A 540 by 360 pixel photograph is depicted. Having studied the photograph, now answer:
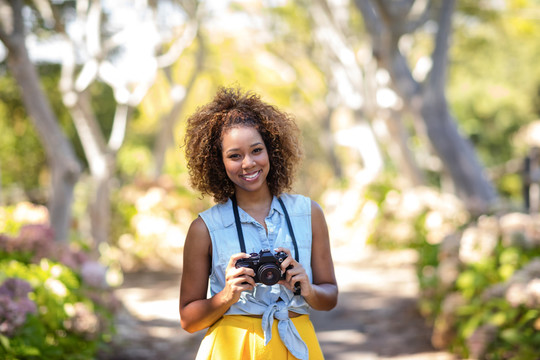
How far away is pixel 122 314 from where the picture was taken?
6.89m

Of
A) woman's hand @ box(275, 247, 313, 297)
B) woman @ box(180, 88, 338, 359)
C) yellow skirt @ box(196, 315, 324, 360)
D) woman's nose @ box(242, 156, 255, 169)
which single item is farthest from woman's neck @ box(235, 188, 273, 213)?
yellow skirt @ box(196, 315, 324, 360)

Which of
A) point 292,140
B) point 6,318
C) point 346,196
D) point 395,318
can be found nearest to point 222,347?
point 292,140

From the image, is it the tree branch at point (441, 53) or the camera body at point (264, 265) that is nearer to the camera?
the camera body at point (264, 265)

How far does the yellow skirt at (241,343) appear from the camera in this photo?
204 cm

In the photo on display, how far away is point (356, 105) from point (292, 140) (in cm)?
1023

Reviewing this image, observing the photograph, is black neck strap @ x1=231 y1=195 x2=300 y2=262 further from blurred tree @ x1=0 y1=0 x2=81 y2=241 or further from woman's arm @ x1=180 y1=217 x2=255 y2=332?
blurred tree @ x1=0 y1=0 x2=81 y2=241

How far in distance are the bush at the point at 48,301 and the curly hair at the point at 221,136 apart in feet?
5.44

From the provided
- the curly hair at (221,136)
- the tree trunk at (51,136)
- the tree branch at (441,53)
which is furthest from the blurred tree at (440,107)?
→ the curly hair at (221,136)

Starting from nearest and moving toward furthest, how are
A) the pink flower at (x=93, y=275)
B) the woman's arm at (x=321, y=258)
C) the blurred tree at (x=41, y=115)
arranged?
the woman's arm at (x=321, y=258)
the pink flower at (x=93, y=275)
the blurred tree at (x=41, y=115)

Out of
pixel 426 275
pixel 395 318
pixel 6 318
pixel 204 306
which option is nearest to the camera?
pixel 204 306

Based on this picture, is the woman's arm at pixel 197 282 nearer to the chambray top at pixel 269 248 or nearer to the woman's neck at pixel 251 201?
the chambray top at pixel 269 248

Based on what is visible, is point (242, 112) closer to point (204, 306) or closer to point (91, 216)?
point (204, 306)

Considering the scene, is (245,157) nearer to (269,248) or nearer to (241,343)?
(269,248)

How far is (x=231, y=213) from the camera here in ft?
7.04
